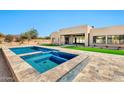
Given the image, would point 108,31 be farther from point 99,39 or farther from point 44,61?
point 44,61

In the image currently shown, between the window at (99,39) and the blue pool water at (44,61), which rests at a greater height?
the window at (99,39)

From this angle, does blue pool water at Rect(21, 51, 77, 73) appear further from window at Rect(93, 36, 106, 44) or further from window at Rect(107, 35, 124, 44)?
window at Rect(93, 36, 106, 44)

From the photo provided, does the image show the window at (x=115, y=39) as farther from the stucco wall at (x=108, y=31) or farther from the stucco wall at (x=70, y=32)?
the stucco wall at (x=70, y=32)

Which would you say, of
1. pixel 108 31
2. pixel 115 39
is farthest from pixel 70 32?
pixel 115 39

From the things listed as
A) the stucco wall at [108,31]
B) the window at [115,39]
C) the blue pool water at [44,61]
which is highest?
the stucco wall at [108,31]

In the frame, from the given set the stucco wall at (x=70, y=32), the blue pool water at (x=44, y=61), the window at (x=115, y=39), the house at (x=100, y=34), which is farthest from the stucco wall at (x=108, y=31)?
the blue pool water at (x=44, y=61)

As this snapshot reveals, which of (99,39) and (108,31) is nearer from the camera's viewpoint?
(108,31)

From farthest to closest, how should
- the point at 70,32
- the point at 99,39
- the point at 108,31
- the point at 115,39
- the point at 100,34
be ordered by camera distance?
the point at 70,32 → the point at 99,39 → the point at 100,34 → the point at 108,31 → the point at 115,39

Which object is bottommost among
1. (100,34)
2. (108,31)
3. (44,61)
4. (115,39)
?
(44,61)

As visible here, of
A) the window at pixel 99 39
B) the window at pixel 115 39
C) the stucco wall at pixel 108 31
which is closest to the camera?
the stucco wall at pixel 108 31
